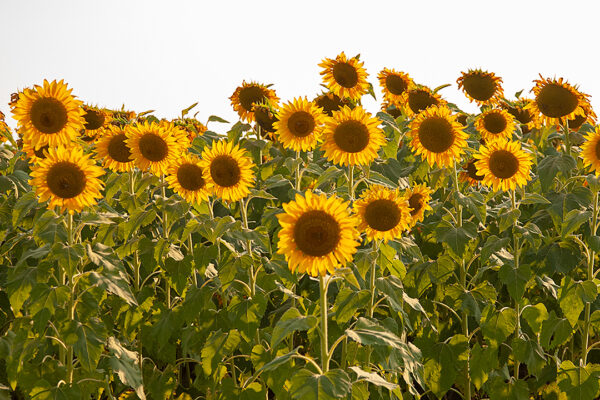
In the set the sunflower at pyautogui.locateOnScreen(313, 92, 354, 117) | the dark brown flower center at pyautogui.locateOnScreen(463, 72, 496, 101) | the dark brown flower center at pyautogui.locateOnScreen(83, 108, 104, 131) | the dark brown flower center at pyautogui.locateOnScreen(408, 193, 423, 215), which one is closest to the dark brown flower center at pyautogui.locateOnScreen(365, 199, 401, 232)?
the dark brown flower center at pyautogui.locateOnScreen(408, 193, 423, 215)

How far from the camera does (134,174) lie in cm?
568

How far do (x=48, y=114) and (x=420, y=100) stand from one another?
11.6ft

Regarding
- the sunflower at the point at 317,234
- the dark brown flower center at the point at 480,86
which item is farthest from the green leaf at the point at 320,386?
the dark brown flower center at the point at 480,86

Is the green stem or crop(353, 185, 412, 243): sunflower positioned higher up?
crop(353, 185, 412, 243): sunflower

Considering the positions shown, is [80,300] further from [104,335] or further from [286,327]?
[286,327]

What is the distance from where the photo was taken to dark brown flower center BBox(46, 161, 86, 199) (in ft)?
14.2

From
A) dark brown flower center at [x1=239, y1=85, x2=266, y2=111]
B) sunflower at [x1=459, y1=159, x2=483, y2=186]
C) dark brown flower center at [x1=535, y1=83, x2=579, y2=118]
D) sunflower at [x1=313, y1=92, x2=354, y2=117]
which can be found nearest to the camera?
dark brown flower center at [x1=535, y1=83, x2=579, y2=118]

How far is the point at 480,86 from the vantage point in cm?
659

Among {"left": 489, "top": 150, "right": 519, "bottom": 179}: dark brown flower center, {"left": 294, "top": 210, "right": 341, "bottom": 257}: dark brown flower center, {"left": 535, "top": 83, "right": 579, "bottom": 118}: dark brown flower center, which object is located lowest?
{"left": 294, "top": 210, "right": 341, "bottom": 257}: dark brown flower center

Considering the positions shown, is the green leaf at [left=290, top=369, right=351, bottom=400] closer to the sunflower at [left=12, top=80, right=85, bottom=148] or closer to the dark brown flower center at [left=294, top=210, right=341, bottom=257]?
the dark brown flower center at [left=294, top=210, right=341, bottom=257]

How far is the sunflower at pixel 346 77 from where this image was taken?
20.5 feet

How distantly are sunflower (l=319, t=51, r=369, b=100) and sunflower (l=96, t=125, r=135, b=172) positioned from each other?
205 cm

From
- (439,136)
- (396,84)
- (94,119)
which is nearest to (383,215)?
(439,136)

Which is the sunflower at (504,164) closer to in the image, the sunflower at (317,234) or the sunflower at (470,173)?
the sunflower at (470,173)
